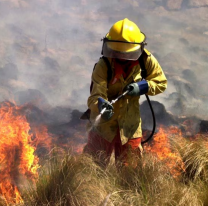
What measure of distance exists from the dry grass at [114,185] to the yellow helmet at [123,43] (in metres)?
0.95

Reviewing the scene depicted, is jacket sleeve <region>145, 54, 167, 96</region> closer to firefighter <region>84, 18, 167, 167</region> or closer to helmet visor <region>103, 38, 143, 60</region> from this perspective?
firefighter <region>84, 18, 167, 167</region>

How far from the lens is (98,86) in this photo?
9.91 ft

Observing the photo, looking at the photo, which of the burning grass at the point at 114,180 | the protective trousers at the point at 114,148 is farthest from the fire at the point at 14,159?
the protective trousers at the point at 114,148

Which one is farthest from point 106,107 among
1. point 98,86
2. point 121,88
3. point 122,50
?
point 122,50

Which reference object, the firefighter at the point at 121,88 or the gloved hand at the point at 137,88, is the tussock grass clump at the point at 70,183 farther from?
the gloved hand at the point at 137,88

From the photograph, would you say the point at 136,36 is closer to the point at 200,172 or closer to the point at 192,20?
the point at 200,172

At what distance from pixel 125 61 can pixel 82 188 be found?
1254 mm

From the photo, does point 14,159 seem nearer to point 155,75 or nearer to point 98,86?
point 98,86

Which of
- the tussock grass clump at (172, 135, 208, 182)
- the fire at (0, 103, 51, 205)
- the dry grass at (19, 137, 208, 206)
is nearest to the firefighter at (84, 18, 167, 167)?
the dry grass at (19, 137, 208, 206)

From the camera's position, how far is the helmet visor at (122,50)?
9.94 ft

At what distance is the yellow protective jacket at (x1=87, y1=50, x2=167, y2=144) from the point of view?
3.08 m

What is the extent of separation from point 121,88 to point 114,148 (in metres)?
0.62

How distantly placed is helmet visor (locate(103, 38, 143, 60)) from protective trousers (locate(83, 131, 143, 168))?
0.78 meters

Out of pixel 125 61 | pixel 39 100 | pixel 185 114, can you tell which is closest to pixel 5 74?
pixel 39 100
